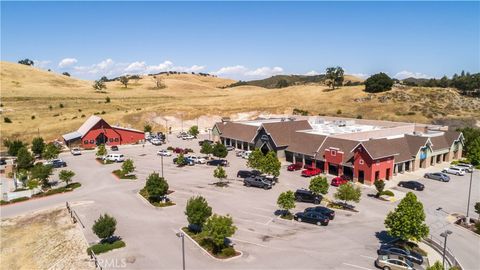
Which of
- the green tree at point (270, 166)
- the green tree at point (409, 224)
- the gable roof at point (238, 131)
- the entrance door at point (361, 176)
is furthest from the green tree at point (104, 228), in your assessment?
the gable roof at point (238, 131)

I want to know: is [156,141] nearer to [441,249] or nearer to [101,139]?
[101,139]

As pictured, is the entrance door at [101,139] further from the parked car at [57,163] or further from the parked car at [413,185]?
the parked car at [413,185]

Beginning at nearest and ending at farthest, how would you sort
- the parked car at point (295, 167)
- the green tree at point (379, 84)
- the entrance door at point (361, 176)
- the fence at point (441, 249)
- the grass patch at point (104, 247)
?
the fence at point (441, 249)
the grass patch at point (104, 247)
the entrance door at point (361, 176)
the parked car at point (295, 167)
the green tree at point (379, 84)

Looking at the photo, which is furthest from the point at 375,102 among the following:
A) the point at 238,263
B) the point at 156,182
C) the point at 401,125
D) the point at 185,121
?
the point at 238,263

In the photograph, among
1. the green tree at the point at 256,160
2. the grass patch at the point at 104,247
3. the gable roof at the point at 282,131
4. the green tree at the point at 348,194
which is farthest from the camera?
the gable roof at the point at 282,131

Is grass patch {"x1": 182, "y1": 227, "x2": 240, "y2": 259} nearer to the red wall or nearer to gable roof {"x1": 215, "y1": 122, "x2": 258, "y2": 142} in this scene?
the red wall

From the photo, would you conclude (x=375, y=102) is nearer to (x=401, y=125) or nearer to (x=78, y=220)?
(x=401, y=125)
